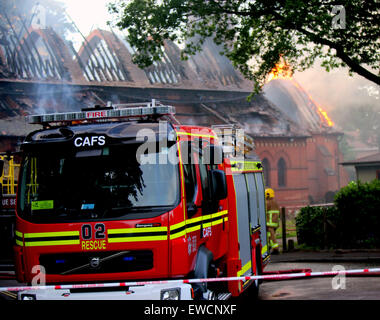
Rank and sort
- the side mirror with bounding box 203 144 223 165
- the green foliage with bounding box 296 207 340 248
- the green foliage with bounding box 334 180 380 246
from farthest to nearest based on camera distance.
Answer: the green foliage with bounding box 296 207 340 248, the green foliage with bounding box 334 180 380 246, the side mirror with bounding box 203 144 223 165

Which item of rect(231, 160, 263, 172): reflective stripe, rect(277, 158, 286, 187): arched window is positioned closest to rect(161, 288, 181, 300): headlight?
rect(231, 160, 263, 172): reflective stripe

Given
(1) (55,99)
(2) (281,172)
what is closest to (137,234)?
(1) (55,99)

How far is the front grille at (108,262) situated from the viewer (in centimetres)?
663

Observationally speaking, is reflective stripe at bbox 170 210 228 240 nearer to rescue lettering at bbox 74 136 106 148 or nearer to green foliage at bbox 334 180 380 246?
rescue lettering at bbox 74 136 106 148

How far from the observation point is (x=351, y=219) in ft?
58.2

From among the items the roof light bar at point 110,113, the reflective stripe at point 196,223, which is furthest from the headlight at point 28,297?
the roof light bar at point 110,113

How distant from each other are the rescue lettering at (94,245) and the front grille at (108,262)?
0.07 m

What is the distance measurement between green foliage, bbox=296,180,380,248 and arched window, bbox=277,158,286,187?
3700cm

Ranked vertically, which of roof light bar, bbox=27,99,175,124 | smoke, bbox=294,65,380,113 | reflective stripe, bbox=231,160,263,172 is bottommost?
reflective stripe, bbox=231,160,263,172

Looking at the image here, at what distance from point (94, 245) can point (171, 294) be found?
3.39ft

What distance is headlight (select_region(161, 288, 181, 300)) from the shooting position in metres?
6.34

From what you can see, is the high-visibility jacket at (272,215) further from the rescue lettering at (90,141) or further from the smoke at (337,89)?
the smoke at (337,89)

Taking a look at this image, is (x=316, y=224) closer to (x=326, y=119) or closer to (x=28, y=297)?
(x=28, y=297)

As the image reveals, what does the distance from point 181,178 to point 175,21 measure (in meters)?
11.8
